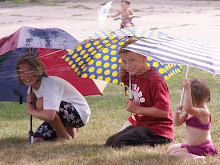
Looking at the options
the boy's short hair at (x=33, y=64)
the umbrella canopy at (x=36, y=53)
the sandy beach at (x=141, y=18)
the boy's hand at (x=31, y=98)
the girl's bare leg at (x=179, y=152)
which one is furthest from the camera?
the sandy beach at (x=141, y=18)

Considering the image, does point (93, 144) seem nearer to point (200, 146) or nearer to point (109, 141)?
point (109, 141)

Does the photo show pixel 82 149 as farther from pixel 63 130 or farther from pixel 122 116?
pixel 122 116

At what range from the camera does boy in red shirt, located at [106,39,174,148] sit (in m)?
3.63

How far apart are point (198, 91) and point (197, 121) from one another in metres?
0.25

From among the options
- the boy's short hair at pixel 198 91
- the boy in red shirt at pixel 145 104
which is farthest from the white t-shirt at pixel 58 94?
the boy's short hair at pixel 198 91

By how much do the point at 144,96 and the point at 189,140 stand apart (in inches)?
21.7

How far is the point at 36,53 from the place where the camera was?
3.85 metres

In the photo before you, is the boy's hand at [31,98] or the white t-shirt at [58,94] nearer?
the white t-shirt at [58,94]

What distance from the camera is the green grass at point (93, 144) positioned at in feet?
11.4

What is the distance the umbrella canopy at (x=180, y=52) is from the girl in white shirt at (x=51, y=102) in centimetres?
97

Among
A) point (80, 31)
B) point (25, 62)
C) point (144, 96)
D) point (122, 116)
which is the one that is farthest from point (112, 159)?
point (80, 31)

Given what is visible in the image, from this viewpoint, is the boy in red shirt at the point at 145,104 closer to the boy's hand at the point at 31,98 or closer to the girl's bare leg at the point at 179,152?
the girl's bare leg at the point at 179,152

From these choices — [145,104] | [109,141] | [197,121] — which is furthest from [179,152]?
[109,141]

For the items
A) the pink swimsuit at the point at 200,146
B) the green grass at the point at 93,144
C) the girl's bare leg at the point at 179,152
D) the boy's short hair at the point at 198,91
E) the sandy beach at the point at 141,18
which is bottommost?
the sandy beach at the point at 141,18
